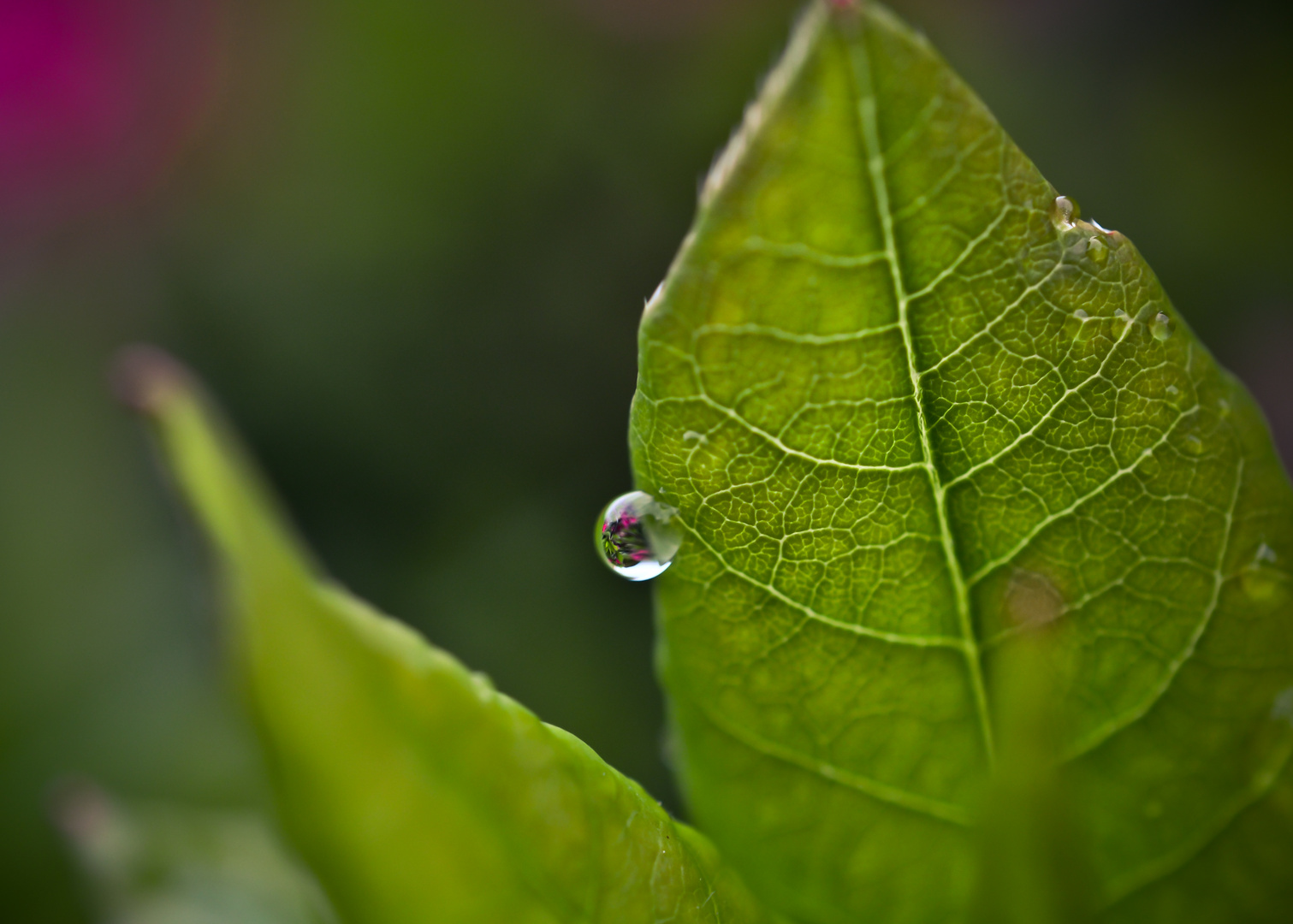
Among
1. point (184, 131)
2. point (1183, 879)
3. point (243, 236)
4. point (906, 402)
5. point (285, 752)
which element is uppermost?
point (184, 131)

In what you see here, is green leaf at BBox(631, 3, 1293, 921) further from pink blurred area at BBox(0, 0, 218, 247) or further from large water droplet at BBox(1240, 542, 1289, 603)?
pink blurred area at BBox(0, 0, 218, 247)

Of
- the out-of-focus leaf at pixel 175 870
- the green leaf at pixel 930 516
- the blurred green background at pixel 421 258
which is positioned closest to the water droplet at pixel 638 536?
the green leaf at pixel 930 516

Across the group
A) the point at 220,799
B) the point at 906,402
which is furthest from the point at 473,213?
the point at 906,402

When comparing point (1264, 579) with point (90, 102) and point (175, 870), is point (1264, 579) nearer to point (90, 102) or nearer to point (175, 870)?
point (175, 870)

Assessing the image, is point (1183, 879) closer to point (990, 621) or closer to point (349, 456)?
point (990, 621)

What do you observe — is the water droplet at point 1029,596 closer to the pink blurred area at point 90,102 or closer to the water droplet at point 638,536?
the water droplet at point 638,536

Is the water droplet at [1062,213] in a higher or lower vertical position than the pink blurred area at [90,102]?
lower
